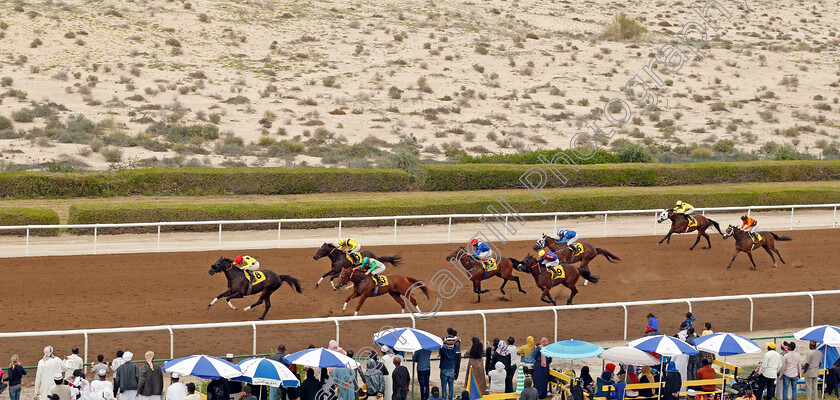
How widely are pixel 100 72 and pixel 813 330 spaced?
3173 centimetres

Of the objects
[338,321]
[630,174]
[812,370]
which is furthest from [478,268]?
[630,174]

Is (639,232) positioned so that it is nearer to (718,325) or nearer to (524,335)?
(718,325)

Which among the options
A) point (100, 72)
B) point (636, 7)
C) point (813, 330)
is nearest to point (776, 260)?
Answer: point (813, 330)

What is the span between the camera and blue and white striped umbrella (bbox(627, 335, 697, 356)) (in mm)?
9617

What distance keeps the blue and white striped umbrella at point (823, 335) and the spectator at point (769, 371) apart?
37 cm

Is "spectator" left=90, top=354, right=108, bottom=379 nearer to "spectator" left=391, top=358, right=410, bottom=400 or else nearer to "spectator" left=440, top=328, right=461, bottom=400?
"spectator" left=391, top=358, right=410, bottom=400

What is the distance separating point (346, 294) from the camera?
1434 centimetres

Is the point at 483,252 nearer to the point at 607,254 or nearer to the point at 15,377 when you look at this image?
the point at 607,254

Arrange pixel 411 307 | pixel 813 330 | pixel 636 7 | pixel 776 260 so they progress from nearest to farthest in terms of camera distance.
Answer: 1. pixel 813 330
2. pixel 411 307
3. pixel 776 260
4. pixel 636 7

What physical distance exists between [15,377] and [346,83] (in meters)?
30.2

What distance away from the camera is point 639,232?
20281 mm

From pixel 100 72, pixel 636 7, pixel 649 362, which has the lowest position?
pixel 649 362

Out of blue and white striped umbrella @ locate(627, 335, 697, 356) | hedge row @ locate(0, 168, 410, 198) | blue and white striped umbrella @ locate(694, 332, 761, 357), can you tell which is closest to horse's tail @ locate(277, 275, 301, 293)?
blue and white striped umbrella @ locate(627, 335, 697, 356)

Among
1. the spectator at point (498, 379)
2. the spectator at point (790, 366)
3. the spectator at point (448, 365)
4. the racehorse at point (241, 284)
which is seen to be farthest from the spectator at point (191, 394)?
the spectator at point (790, 366)
